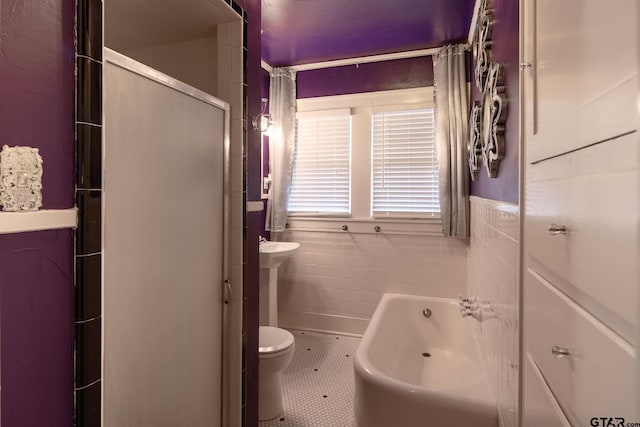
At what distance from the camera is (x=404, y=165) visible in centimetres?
311

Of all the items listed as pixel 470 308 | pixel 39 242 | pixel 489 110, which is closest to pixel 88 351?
pixel 39 242

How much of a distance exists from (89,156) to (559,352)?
116 centimetres

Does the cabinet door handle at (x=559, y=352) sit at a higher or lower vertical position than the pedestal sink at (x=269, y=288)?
higher

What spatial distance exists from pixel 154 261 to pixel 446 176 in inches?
94.1

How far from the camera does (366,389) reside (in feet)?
5.32

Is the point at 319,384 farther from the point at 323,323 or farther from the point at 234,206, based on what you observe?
the point at 234,206

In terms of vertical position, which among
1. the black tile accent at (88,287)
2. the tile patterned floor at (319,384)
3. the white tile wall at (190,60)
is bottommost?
the tile patterned floor at (319,384)

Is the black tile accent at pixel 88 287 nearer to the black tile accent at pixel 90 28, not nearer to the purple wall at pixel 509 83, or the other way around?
the black tile accent at pixel 90 28

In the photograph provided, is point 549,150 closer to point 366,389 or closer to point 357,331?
point 366,389

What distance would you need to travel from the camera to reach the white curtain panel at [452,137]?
2.74 metres

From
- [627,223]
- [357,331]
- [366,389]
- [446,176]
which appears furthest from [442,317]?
[627,223]

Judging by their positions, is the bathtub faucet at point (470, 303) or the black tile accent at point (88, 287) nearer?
the black tile accent at point (88, 287)

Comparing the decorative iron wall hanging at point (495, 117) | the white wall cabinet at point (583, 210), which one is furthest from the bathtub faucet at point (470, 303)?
the white wall cabinet at point (583, 210)

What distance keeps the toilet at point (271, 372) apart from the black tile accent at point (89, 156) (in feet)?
4.72
